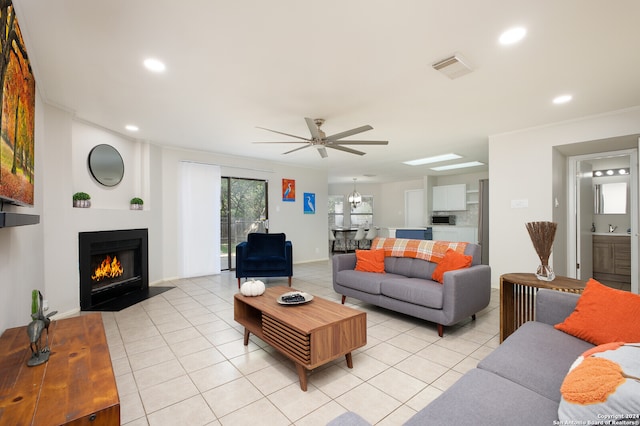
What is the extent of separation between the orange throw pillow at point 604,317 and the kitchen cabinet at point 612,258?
4.62m

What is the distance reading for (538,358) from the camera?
1.46m

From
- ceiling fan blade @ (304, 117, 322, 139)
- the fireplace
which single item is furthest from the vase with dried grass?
the fireplace

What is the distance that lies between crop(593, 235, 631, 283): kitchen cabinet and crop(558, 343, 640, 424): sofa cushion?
5488 millimetres

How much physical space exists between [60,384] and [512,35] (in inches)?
125

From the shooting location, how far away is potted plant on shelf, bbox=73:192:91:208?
366 centimetres

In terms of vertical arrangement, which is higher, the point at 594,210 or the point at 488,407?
the point at 594,210

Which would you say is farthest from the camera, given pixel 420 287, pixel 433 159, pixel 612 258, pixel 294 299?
pixel 433 159

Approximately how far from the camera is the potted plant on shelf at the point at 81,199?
366 centimetres

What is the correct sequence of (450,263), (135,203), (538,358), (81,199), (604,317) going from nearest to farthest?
1. (538,358)
2. (604,317)
3. (450,263)
4. (81,199)
5. (135,203)

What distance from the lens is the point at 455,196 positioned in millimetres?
8352

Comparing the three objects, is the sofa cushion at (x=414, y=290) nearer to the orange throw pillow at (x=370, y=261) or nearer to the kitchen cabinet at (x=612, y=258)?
the orange throw pillow at (x=370, y=261)

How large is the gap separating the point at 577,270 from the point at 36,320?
623 centimetres

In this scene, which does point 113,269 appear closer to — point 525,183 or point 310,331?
point 310,331

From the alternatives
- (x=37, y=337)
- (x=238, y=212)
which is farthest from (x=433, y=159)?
(x=37, y=337)
